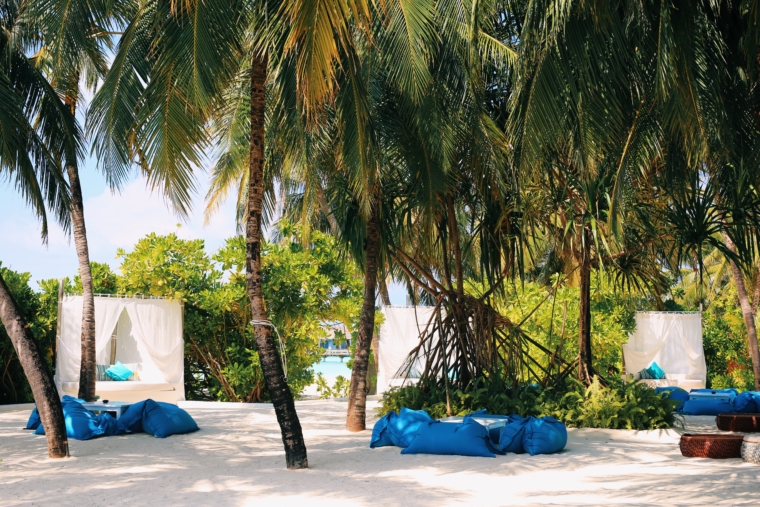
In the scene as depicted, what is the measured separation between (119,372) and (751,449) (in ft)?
28.1

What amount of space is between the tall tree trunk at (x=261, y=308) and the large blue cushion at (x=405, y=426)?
124 centimetres

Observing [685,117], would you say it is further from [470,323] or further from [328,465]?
[470,323]

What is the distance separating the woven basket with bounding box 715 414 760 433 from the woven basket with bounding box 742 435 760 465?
200 centimetres

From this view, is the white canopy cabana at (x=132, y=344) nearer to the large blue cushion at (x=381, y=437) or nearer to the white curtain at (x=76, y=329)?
the white curtain at (x=76, y=329)

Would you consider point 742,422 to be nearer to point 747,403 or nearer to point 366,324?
point 747,403

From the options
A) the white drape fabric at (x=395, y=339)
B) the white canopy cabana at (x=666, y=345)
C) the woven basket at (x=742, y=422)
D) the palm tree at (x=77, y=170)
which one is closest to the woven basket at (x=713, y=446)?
the woven basket at (x=742, y=422)

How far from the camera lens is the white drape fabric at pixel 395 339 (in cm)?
1252

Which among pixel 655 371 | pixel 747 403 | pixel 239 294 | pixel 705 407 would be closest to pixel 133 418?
pixel 239 294

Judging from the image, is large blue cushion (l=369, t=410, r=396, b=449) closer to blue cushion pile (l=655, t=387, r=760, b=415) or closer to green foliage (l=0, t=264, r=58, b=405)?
blue cushion pile (l=655, t=387, r=760, b=415)

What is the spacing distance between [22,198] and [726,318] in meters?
14.7

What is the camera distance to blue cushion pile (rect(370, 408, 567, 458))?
6332mm

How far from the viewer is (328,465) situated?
5.90 metres

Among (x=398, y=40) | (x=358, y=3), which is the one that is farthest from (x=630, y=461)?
(x=358, y=3)

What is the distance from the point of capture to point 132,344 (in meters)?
11.3
